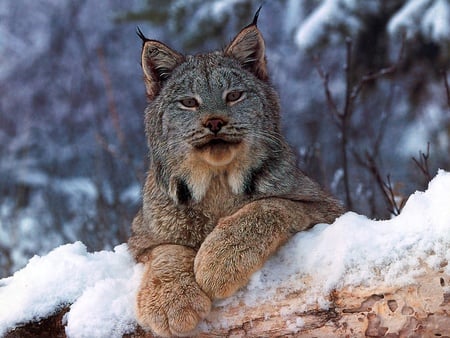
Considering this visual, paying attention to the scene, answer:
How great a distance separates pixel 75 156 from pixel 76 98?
106 centimetres

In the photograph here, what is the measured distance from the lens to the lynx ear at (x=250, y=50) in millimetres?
4133

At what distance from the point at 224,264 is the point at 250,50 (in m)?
1.57

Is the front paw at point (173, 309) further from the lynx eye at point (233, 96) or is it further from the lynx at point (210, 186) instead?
the lynx eye at point (233, 96)

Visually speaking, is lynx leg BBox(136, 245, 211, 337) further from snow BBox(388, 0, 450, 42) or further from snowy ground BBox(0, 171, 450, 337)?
snow BBox(388, 0, 450, 42)

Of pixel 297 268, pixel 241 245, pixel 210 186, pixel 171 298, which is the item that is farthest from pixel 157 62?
pixel 297 268

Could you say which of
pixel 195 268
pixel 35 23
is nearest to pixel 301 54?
pixel 35 23

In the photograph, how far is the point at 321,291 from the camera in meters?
2.94

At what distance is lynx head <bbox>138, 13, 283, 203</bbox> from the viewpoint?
3.56m

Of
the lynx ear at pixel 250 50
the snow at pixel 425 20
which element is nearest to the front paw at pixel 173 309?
the lynx ear at pixel 250 50

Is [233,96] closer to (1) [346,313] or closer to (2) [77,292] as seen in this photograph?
(2) [77,292]

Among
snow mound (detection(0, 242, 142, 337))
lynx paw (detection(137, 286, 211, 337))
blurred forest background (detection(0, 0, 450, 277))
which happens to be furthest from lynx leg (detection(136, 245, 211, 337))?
blurred forest background (detection(0, 0, 450, 277))

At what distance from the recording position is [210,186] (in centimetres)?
369

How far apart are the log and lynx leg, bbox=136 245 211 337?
0.09 m

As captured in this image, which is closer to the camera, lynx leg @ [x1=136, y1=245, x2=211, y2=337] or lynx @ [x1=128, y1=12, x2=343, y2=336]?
lynx leg @ [x1=136, y1=245, x2=211, y2=337]
